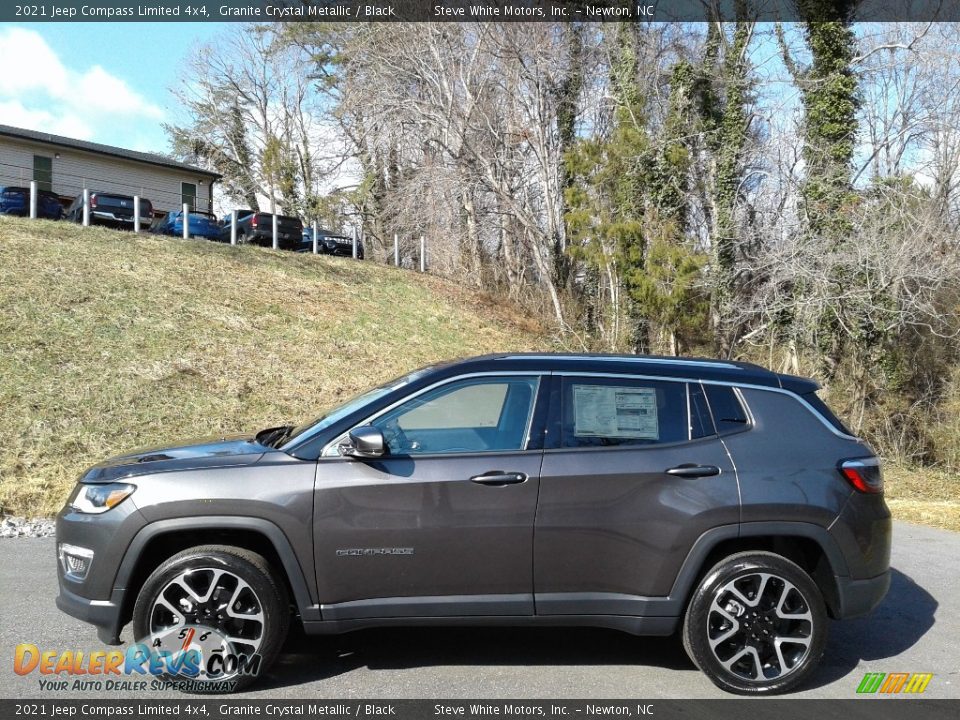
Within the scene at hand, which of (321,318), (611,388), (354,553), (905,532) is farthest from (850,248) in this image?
(354,553)

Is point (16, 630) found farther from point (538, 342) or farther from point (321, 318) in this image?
point (538, 342)

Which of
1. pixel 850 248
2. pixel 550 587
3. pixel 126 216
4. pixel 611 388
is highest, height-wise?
pixel 126 216

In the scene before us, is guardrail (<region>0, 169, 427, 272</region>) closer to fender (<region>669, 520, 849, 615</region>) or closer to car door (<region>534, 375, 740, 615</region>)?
car door (<region>534, 375, 740, 615</region>)

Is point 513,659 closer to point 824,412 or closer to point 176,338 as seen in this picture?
point 824,412

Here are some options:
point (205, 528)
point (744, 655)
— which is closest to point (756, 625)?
point (744, 655)

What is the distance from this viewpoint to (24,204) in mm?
23172

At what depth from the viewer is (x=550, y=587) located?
435 centimetres

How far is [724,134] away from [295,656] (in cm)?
2122

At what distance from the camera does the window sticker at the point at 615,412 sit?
452cm

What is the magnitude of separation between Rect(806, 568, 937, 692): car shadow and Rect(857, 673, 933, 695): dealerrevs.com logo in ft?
0.22

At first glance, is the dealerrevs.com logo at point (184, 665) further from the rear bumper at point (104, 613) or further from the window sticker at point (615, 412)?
the window sticker at point (615, 412)

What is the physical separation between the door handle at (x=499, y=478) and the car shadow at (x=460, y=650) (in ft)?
3.67

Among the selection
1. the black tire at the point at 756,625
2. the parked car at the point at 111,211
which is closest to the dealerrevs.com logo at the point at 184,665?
the black tire at the point at 756,625

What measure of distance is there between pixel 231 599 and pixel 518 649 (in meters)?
1.71
